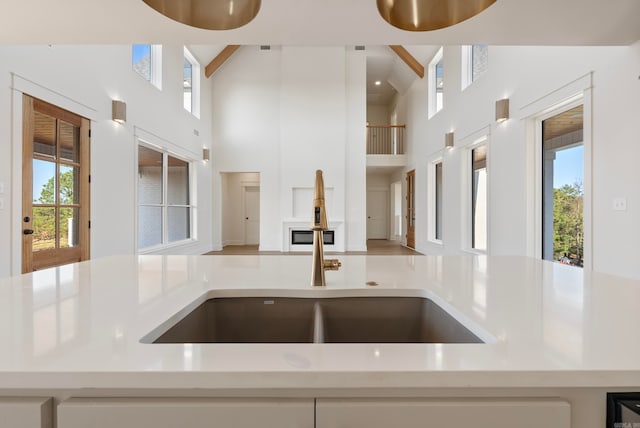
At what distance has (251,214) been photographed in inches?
405

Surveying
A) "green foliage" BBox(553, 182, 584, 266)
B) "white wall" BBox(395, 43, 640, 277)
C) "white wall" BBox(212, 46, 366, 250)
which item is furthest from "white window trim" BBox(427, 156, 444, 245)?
"green foliage" BBox(553, 182, 584, 266)

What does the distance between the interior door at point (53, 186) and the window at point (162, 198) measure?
1335 mm

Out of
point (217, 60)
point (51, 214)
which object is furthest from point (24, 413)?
point (217, 60)

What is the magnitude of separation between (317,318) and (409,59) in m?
8.09

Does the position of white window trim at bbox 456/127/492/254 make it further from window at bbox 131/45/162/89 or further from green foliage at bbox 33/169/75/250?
green foliage at bbox 33/169/75/250

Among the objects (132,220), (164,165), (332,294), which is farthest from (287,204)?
(332,294)

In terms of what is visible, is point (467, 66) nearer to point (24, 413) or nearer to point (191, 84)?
point (191, 84)

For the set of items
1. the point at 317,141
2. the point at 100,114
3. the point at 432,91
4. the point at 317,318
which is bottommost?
the point at 317,318

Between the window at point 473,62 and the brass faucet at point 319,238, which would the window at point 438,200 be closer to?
the window at point 473,62

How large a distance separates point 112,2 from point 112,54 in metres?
2.70

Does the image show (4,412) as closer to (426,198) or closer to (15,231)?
(15,231)

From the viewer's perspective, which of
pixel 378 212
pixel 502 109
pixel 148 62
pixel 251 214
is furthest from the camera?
pixel 378 212

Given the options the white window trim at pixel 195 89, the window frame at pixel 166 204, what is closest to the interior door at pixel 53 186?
the window frame at pixel 166 204

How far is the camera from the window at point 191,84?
7461 mm
